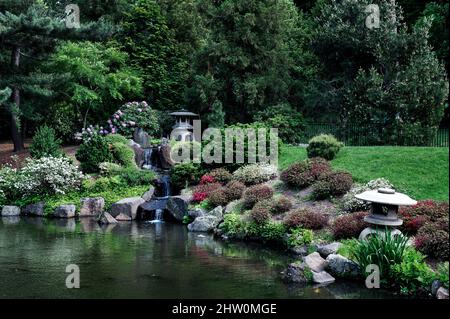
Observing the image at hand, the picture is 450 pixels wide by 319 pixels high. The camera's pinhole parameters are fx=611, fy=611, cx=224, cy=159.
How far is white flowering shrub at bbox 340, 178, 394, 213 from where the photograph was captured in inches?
725

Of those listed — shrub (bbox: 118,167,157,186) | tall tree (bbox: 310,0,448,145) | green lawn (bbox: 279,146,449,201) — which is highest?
tall tree (bbox: 310,0,448,145)

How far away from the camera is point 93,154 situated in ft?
87.1

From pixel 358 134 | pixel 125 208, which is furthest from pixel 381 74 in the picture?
pixel 125 208

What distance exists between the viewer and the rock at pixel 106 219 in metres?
22.1

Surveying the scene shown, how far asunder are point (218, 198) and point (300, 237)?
16.1ft

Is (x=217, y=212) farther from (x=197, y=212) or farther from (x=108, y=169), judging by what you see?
(x=108, y=169)

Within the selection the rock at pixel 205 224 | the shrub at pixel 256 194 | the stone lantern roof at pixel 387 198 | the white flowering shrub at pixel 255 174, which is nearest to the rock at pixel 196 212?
the rock at pixel 205 224

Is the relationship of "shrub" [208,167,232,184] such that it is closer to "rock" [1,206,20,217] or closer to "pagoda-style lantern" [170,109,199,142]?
"pagoda-style lantern" [170,109,199,142]

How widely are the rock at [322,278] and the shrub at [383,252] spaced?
77 centimetres

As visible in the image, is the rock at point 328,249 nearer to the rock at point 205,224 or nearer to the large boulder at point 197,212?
the rock at point 205,224

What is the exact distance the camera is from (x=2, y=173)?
25.4 metres

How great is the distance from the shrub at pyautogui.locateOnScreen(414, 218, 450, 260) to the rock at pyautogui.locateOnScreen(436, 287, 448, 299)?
1.81 m

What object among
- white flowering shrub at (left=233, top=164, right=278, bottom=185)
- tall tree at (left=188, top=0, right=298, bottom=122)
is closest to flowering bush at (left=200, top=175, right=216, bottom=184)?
white flowering shrub at (left=233, top=164, right=278, bottom=185)
